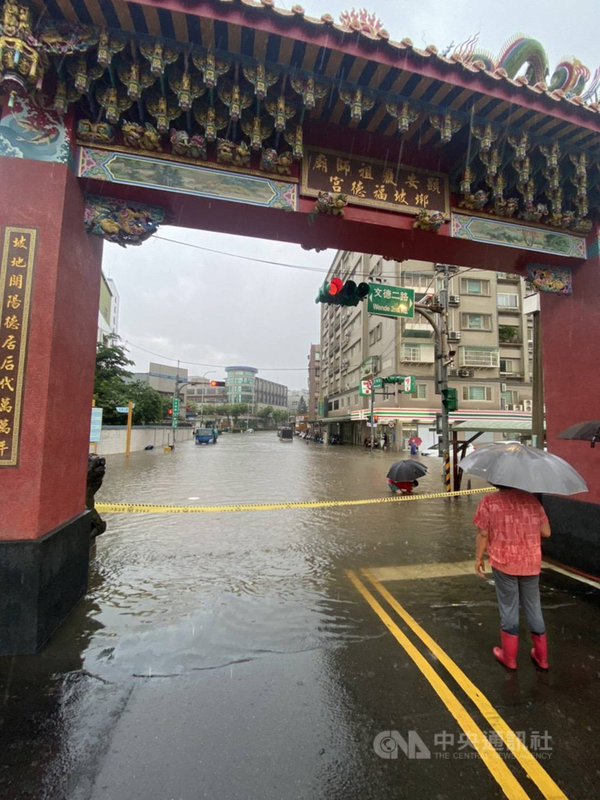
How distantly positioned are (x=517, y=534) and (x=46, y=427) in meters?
4.27

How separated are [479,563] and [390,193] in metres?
4.55

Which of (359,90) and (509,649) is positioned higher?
(359,90)

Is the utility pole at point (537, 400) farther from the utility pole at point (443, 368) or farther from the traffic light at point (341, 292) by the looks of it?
the utility pole at point (443, 368)

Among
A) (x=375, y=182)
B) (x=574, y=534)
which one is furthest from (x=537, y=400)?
(x=375, y=182)

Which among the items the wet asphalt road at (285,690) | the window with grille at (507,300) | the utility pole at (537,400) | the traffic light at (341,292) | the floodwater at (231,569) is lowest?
the floodwater at (231,569)

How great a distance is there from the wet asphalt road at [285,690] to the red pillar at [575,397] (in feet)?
2.81

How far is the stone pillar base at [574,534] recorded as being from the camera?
552 cm

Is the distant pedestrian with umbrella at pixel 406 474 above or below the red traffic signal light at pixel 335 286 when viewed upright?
below

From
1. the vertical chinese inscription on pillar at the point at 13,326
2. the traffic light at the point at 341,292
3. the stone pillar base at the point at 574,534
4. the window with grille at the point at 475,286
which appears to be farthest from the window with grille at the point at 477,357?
the vertical chinese inscription on pillar at the point at 13,326

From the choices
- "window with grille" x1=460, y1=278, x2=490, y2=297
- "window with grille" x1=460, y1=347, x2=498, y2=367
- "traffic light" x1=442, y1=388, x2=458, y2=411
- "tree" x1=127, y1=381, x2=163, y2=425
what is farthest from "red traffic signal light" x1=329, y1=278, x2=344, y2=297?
"window with grille" x1=460, y1=278, x2=490, y2=297

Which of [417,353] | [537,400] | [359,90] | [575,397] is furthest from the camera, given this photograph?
[417,353]

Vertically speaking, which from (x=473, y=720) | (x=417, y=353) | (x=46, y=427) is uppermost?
(x=417, y=353)

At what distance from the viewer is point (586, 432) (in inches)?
204

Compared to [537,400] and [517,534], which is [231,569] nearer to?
[517,534]
